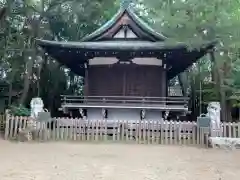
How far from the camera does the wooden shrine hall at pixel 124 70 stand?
16547 mm

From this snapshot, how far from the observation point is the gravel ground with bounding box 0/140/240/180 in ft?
22.8

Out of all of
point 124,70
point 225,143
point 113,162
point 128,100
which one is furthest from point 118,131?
point 113,162

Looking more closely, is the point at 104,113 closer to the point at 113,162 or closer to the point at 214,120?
the point at 214,120

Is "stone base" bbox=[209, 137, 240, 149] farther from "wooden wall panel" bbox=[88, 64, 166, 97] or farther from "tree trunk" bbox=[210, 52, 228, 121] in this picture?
"tree trunk" bbox=[210, 52, 228, 121]

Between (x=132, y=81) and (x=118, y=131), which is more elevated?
(x=132, y=81)

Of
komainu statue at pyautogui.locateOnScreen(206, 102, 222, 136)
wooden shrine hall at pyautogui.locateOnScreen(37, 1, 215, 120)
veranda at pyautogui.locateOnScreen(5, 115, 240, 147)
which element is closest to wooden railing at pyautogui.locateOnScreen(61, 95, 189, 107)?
wooden shrine hall at pyautogui.locateOnScreen(37, 1, 215, 120)

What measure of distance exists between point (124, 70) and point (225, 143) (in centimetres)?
699

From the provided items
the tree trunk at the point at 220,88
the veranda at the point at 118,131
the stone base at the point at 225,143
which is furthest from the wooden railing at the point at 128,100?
the stone base at the point at 225,143

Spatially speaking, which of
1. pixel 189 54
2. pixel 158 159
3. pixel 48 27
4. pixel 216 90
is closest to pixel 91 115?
pixel 189 54

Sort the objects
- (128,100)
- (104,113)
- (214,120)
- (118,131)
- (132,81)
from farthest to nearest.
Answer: (132,81) < (104,113) < (128,100) < (118,131) < (214,120)

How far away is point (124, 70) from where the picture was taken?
17.5 m

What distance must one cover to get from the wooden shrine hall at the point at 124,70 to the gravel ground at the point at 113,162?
4533 millimetres

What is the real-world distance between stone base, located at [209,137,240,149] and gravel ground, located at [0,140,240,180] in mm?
613

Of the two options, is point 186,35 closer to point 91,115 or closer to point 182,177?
point 91,115
